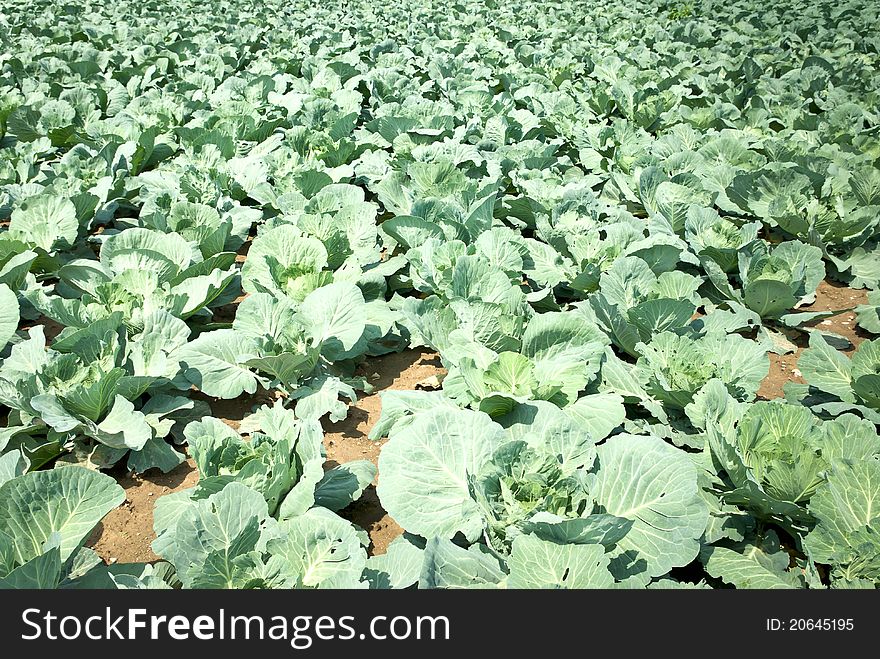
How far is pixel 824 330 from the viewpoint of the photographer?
4.26m

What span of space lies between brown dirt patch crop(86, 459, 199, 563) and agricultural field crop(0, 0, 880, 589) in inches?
0.5

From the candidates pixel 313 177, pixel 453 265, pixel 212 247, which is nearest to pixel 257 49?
pixel 313 177

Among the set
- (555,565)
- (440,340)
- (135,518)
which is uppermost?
(555,565)

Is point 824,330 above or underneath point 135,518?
underneath

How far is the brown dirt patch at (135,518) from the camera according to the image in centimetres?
275

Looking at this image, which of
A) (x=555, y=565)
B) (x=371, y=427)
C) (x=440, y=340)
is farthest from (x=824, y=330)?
(x=555, y=565)

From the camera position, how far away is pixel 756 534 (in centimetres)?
263

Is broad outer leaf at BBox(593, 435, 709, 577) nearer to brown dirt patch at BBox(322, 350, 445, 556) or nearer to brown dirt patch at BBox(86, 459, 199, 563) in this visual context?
brown dirt patch at BBox(322, 350, 445, 556)

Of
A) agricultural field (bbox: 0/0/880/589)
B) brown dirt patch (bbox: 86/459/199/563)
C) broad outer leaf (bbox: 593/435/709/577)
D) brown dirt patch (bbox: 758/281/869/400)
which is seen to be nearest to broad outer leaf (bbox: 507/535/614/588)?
agricultural field (bbox: 0/0/880/589)

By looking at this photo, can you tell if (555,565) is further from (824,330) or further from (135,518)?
(824,330)

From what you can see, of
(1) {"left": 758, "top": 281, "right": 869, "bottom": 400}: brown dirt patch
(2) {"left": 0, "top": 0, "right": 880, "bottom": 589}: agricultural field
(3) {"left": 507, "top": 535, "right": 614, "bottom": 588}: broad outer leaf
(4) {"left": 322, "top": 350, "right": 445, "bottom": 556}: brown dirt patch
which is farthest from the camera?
(1) {"left": 758, "top": 281, "right": 869, "bottom": 400}: brown dirt patch

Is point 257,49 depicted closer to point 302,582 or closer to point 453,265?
point 453,265

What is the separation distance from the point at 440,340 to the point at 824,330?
2.46 meters

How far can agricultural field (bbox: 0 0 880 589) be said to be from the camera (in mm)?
2299
